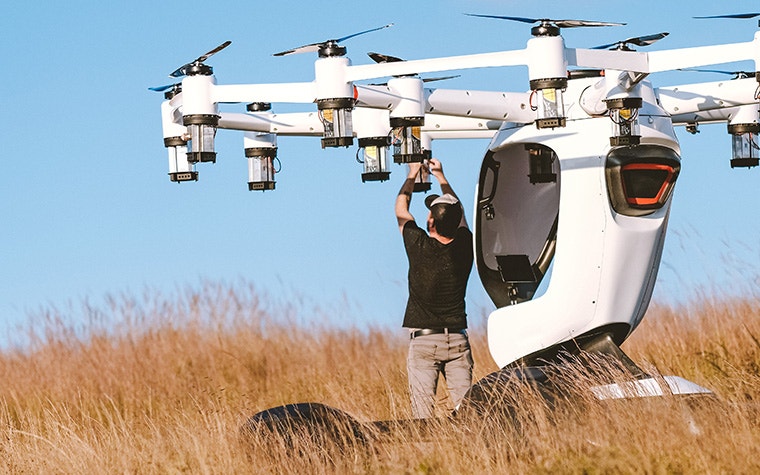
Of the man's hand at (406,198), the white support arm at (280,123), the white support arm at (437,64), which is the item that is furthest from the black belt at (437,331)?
the white support arm at (437,64)

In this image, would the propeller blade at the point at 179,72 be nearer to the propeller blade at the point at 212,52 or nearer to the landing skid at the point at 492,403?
the propeller blade at the point at 212,52

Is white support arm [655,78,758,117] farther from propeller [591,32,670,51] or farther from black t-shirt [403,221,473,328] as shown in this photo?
black t-shirt [403,221,473,328]

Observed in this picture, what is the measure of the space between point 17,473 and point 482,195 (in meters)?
4.24

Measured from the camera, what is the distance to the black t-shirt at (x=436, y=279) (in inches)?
392

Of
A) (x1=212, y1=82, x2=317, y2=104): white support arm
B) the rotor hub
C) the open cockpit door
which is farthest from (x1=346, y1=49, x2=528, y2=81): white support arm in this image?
the open cockpit door

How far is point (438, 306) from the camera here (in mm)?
9969

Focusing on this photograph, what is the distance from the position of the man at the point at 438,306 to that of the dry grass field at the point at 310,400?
37 centimetres

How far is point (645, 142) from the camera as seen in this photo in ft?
33.0

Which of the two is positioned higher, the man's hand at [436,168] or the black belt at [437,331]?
the man's hand at [436,168]

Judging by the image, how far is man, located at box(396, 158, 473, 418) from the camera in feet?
32.7

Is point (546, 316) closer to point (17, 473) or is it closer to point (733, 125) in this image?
point (733, 125)

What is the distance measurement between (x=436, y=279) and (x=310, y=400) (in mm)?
4247

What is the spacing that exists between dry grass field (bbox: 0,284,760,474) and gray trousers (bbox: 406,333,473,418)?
25 centimetres

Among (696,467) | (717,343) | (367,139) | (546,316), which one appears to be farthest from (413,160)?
(717,343)
